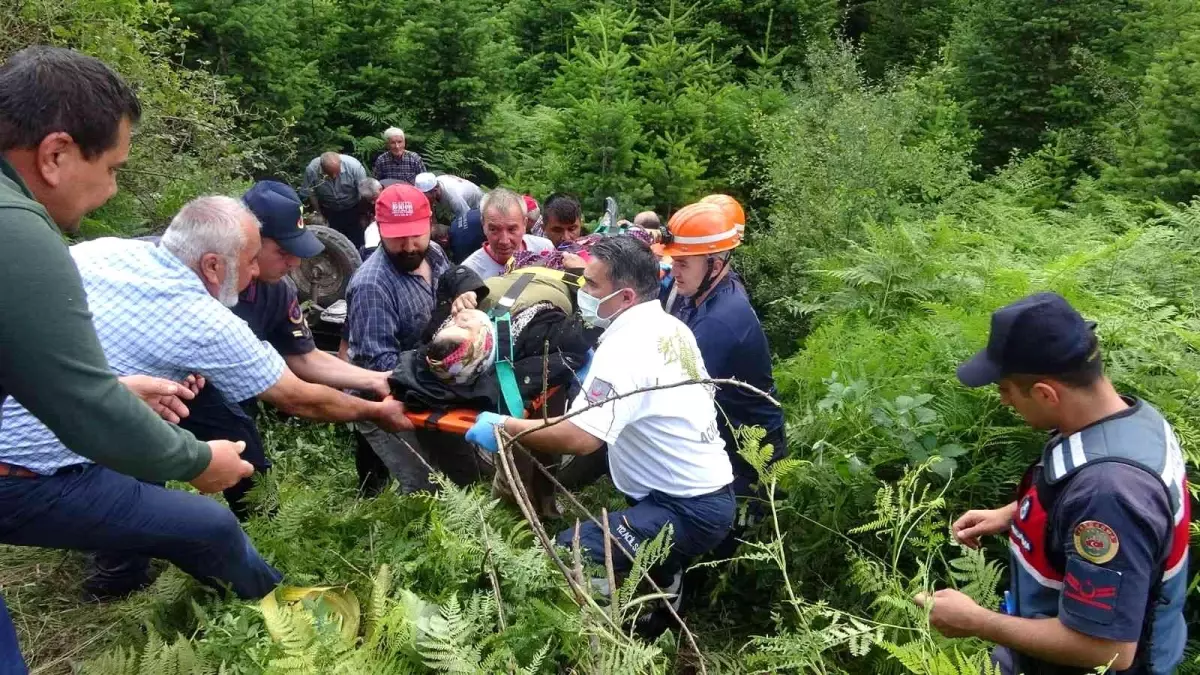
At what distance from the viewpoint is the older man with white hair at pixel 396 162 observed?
10008 millimetres

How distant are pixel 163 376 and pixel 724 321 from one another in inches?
93.1

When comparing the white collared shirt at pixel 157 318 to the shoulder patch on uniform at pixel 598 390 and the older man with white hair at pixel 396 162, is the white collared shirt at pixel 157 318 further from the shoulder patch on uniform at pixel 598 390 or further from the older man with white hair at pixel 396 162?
the older man with white hair at pixel 396 162

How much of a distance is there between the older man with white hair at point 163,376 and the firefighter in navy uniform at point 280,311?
1.74 feet

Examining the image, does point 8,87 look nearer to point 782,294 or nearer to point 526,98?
point 782,294

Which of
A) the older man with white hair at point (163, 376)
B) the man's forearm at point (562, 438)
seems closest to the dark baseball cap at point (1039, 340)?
the man's forearm at point (562, 438)

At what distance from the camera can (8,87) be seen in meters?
1.86

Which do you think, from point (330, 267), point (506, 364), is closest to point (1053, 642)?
point (506, 364)

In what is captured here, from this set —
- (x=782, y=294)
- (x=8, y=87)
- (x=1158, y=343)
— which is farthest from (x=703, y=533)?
(x=782, y=294)

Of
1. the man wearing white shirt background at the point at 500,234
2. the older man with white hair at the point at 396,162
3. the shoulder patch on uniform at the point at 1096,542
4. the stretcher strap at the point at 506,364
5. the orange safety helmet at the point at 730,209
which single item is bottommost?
the older man with white hair at the point at 396,162

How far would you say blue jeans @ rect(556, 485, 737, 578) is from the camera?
3.09m

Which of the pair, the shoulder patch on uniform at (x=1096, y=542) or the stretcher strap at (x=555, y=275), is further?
the stretcher strap at (x=555, y=275)

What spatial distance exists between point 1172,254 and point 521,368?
13.0ft

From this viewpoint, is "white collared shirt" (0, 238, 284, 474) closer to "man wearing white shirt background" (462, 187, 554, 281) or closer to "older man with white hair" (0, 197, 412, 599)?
"older man with white hair" (0, 197, 412, 599)

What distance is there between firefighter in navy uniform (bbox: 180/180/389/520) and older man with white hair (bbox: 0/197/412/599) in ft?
1.74
